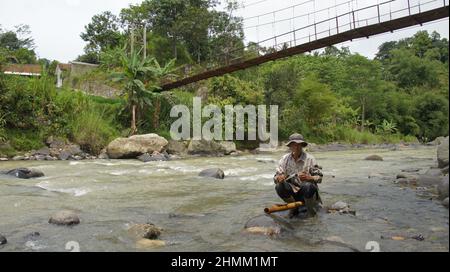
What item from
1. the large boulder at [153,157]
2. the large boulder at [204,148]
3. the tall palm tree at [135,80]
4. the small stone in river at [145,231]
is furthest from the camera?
the tall palm tree at [135,80]

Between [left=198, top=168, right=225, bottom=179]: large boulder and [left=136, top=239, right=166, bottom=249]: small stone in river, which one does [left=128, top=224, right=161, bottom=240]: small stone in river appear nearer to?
[left=136, top=239, right=166, bottom=249]: small stone in river

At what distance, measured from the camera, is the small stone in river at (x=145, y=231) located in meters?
4.21

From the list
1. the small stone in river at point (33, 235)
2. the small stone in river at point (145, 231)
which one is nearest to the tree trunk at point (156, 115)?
the small stone in river at point (33, 235)

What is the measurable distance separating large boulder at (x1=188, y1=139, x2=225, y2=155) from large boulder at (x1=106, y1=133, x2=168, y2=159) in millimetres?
2497

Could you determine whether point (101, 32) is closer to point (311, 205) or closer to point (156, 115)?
point (156, 115)

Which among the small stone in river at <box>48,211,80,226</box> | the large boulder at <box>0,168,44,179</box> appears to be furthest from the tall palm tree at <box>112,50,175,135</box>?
the small stone in river at <box>48,211,80,226</box>

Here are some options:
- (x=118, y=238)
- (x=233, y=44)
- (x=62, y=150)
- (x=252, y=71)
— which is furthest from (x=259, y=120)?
(x=118, y=238)

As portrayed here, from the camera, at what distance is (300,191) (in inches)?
195

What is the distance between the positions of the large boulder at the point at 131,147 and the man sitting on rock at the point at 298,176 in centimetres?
1103

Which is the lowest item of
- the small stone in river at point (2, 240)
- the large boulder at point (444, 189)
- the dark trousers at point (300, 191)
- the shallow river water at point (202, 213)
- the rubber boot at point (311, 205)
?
the shallow river water at point (202, 213)

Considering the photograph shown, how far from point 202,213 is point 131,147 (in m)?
10.3

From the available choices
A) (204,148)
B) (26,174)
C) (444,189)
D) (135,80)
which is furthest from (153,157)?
(444,189)

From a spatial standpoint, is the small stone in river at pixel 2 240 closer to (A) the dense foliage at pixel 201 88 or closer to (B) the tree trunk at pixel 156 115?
(A) the dense foliage at pixel 201 88
